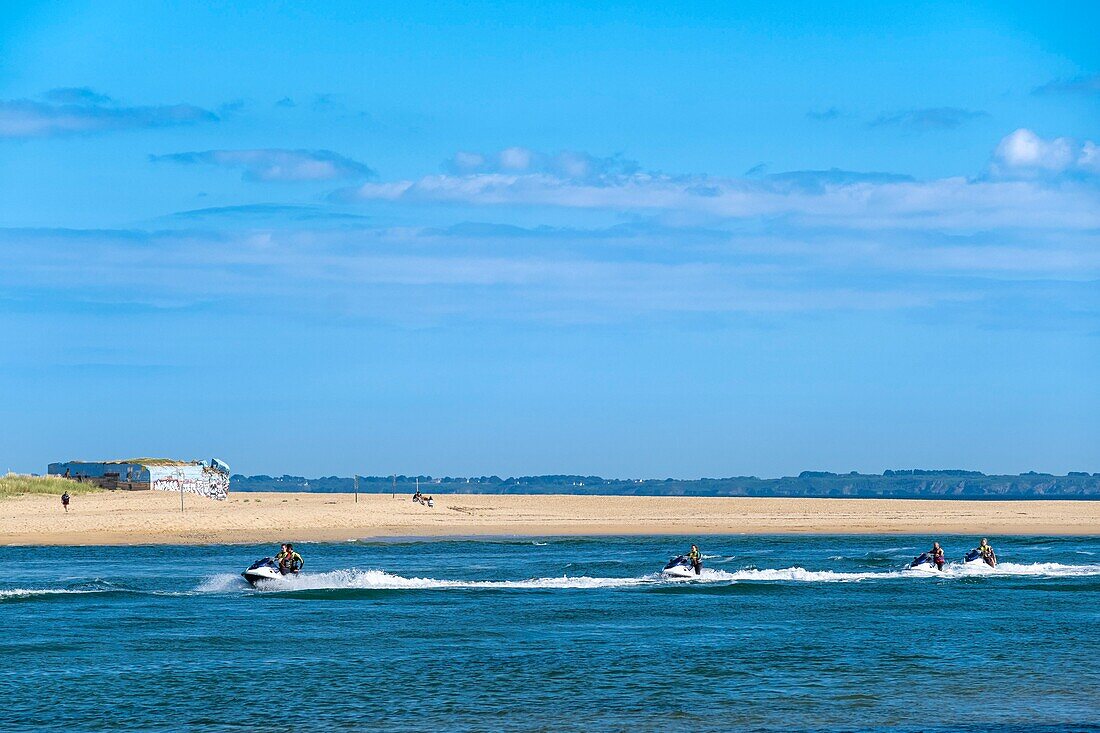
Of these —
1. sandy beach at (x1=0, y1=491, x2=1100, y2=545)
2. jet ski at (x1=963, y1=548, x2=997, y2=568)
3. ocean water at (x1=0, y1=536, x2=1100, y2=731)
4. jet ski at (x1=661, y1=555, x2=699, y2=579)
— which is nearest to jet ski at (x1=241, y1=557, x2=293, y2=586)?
ocean water at (x1=0, y1=536, x2=1100, y2=731)

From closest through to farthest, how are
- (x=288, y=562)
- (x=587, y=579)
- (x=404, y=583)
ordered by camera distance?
(x=288, y=562)
(x=404, y=583)
(x=587, y=579)

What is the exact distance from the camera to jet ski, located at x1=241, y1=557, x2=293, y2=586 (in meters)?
51.4

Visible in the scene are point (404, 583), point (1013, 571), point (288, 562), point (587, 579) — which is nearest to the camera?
point (288, 562)

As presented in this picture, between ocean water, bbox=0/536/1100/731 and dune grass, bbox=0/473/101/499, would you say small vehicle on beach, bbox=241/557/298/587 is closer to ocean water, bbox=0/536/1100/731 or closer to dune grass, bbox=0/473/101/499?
ocean water, bbox=0/536/1100/731

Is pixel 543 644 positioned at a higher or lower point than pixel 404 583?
lower

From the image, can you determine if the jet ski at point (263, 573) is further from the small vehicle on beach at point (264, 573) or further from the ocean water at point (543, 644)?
the ocean water at point (543, 644)

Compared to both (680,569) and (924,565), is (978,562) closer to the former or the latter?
(924,565)

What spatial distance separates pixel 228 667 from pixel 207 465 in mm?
79340

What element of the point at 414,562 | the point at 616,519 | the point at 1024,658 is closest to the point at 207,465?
the point at 616,519

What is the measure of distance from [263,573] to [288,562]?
3.88 ft

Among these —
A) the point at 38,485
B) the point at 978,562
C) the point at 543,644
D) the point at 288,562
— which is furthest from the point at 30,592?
the point at 38,485

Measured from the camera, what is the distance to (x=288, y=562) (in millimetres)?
52281

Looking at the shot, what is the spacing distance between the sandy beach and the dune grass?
2.11 metres

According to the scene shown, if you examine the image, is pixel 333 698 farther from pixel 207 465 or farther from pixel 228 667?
pixel 207 465
